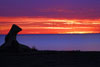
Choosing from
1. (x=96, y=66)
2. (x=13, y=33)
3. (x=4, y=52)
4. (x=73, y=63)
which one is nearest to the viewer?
(x=96, y=66)

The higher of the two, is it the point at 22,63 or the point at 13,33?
the point at 13,33

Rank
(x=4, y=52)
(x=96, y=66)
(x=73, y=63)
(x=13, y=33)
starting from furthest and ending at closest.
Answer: (x=13, y=33)
(x=4, y=52)
(x=73, y=63)
(x=96, y=66)

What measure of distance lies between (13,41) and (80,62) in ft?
22.3

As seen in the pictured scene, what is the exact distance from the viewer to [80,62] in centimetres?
1346

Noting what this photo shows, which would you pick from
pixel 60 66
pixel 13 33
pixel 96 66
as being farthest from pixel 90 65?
pixel 13 33

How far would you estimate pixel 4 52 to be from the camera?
725 inches

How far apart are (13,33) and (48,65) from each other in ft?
25.4

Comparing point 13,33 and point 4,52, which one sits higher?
point 13,33

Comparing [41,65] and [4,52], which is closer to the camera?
[41,65]

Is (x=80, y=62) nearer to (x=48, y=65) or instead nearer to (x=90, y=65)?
(x=90, y=65)

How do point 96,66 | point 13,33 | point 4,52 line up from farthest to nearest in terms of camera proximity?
1. point 13,33
2. point 4,52
3. point 96,66

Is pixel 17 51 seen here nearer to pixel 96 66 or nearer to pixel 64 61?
pixel 64 61

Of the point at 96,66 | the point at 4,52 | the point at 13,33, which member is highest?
the point at 13,33

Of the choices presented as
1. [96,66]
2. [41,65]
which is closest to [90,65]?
[96,66]
